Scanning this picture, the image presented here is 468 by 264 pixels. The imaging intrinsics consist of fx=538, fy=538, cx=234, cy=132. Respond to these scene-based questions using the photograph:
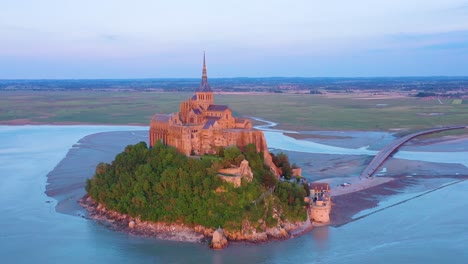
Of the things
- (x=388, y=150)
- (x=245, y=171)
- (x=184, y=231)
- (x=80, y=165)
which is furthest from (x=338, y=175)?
(x=80, y=165)

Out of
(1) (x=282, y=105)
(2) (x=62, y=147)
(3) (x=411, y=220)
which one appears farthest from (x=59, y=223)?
(1) (x=282, y=105)

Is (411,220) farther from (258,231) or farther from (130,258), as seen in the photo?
(130,258)

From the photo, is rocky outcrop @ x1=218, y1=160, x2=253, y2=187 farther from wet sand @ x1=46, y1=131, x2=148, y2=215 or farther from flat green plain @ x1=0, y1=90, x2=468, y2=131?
flat green plain @ x1=0, y1=90, x2=468, y2=131

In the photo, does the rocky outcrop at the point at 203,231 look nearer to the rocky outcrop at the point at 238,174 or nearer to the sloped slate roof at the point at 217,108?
the rocky outcrop at the point at 238,174

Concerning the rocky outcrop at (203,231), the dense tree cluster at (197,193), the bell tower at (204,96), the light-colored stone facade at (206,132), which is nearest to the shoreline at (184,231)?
the rocky outcrop at (203,231)

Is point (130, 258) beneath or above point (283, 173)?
beneath

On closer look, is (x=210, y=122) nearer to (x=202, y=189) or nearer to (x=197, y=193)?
(x=202, y=189)
